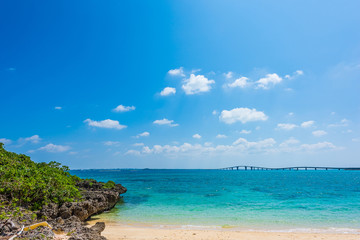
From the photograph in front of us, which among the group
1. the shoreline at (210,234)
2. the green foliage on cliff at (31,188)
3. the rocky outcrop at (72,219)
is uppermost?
the green foliage on cliff at (31,188)

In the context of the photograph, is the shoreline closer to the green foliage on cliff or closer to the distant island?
the distant island

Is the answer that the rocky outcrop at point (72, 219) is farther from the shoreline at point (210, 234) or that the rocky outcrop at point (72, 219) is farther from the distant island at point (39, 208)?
the shoreline at point (210, 234)

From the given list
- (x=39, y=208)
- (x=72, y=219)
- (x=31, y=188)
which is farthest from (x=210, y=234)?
(x=31, y=188)

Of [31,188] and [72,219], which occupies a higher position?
[31,188]

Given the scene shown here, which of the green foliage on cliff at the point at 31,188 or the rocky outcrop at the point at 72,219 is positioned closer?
the rocky outcrop at the point at 72,219

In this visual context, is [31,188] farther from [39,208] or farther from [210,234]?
[210,234]

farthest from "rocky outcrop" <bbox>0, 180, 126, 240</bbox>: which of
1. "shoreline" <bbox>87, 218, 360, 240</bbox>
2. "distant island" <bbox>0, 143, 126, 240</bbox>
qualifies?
"shoreline" <bbox>87, 218, 360, 240</bbox>

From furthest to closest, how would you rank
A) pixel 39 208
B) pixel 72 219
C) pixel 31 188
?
1. pixel 39 208
2. pixel 31 188
3. pixel 72 219

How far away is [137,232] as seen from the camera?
14102 mm

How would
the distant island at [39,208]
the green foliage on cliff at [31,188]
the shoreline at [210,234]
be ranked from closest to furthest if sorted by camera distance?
the distant island at [39,208], the green foliage on cliff at [31,188], the shoreline at [210,234]

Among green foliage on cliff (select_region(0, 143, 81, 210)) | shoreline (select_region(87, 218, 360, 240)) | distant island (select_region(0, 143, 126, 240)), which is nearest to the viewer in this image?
distant island (select_region(0, 143, 126, 240))

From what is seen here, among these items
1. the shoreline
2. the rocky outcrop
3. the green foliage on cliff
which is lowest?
the shoreline

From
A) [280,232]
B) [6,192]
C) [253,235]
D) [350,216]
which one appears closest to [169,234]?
[253,235]

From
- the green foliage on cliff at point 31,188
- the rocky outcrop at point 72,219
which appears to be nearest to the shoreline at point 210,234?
the rocky outcrop at point 72,219
